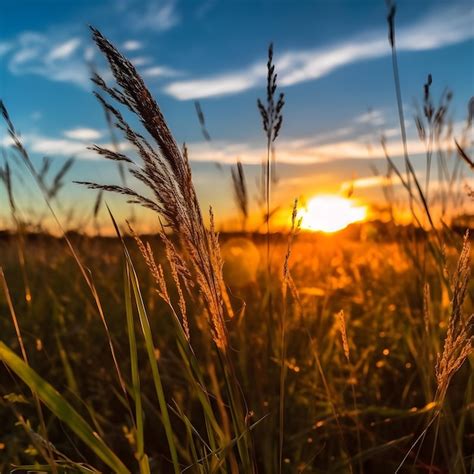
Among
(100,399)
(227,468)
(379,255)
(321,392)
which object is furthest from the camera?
(379,255)

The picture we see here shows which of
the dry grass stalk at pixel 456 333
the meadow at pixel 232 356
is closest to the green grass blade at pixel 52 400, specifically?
the meadow at pixel 232 356

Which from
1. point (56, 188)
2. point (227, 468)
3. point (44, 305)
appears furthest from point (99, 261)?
point (227, 468)

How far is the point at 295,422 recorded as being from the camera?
2.01m

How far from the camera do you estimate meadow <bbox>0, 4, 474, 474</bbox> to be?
962 mm

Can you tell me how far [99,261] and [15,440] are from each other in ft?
9.53

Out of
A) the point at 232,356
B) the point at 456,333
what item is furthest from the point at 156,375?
the point at 232,356

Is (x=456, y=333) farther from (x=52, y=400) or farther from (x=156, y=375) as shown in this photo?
(x=52, y=400)

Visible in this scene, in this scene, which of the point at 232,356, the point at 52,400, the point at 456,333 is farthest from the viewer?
the point at 232,356

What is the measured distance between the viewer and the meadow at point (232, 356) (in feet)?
3.16

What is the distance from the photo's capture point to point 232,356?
233cm

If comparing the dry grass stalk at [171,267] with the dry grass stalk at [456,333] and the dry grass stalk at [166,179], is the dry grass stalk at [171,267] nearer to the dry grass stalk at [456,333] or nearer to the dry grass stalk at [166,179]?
the dry grass stalk at [166,179]

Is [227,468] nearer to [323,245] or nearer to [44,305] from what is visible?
[44,305]

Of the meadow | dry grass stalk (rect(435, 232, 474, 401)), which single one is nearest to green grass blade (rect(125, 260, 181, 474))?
the meadow

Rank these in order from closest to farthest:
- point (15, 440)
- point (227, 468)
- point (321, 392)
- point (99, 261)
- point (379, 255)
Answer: point (227, 468), point (15, 440), point (321, 392), point (379, 255), point (99, 261)
